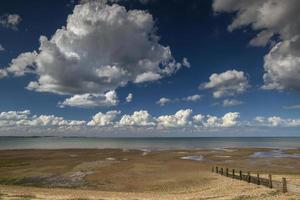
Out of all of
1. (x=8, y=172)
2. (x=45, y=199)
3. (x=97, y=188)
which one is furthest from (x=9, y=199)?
(x=8, y=172)

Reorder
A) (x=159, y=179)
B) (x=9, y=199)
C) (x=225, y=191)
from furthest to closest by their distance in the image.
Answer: (x=159, y=179) < (x=225, y=191) < (x=9, y=199)

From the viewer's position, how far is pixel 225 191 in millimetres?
30516

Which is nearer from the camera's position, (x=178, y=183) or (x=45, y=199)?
(x=45, y=199)

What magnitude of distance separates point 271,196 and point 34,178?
31.6 m

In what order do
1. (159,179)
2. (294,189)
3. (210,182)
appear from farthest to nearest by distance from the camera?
(159,179), (210,182), (294,189)

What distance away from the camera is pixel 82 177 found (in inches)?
1734

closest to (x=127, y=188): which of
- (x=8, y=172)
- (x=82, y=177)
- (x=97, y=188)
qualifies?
(x=97, y=188)

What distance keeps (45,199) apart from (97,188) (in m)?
11.1

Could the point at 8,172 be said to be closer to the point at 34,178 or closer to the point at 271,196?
the point at 34,178

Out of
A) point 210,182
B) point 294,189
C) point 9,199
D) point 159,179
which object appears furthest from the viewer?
point 159,179

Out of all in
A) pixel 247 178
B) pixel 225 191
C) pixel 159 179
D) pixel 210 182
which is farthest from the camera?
pixel 159 179

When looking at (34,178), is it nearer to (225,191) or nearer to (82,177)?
(82,177)

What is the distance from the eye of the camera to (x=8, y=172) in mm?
49156

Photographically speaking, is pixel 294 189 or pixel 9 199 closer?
pixel 9 199
